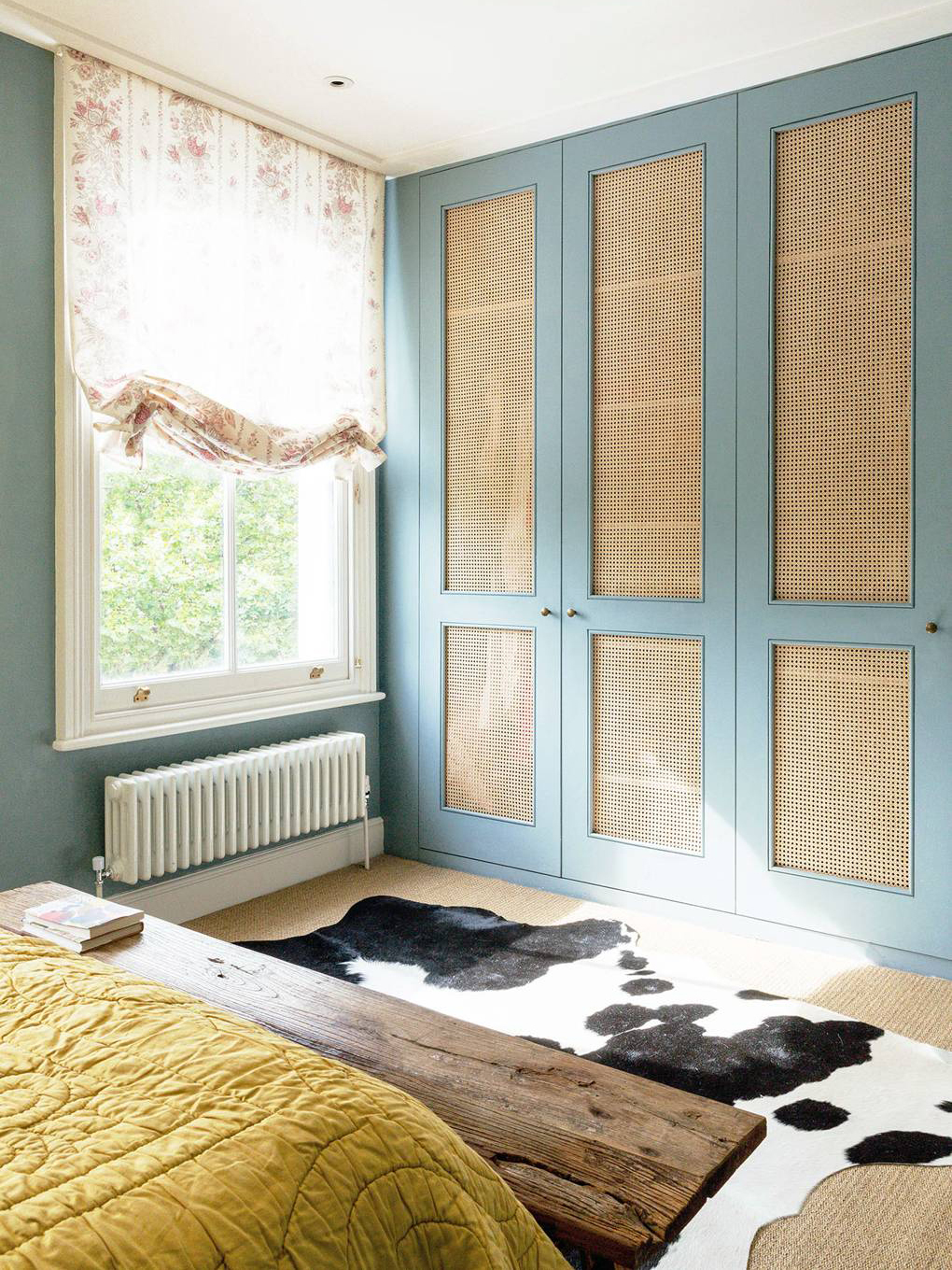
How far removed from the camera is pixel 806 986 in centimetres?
294

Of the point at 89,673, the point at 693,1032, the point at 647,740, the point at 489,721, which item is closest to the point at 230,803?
the point at 89,673

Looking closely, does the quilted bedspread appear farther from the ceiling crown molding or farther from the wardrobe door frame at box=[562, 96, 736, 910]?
the ceiling crown molding

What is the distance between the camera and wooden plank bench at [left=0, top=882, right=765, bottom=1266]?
122 cm

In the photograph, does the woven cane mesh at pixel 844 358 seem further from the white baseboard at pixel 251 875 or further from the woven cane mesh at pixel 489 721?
the white baseboard at pixel 251 875

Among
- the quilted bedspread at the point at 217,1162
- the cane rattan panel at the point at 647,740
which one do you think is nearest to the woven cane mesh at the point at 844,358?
the cane rattan panel at the point at 647,740

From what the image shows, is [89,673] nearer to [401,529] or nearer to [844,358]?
[401,529]

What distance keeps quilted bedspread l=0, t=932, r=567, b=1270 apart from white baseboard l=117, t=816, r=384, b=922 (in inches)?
85.3

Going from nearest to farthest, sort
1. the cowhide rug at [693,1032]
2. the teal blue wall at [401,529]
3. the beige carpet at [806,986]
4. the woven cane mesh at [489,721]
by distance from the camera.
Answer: the beige carpet at [806,986] → the cowhide rug at [693,1032] → the woven cane mesh at [489,721] → the teal blue wall at [401,529]

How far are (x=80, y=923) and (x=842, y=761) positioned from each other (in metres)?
2.19

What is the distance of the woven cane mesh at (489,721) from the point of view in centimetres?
380

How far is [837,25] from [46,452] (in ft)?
8.25

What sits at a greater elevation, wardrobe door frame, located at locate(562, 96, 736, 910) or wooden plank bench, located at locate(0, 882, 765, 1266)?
wardrobe door frame, located at locate(562, 96, 736, 910)

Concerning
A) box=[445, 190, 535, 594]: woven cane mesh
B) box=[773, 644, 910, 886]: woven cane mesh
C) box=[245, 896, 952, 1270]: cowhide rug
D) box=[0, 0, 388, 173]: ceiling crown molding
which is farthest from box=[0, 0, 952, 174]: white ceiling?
box=[245, 896, 952, 1270]: cowhide rug

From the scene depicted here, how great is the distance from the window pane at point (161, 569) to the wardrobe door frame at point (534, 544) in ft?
2.78
